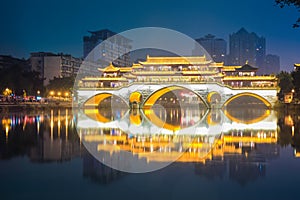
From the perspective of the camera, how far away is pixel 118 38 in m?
117

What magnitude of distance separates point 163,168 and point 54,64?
7508 centimetres

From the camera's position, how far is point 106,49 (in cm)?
10575

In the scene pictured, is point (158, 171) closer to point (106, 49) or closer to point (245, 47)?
point (106, 49)

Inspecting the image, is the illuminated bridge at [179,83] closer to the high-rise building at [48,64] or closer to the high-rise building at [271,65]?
the high-rise building at [48,64]

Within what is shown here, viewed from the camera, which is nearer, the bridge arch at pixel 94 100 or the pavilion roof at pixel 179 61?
the pavilion roof at pixel 179 61

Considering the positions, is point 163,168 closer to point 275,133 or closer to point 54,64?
point 275,133

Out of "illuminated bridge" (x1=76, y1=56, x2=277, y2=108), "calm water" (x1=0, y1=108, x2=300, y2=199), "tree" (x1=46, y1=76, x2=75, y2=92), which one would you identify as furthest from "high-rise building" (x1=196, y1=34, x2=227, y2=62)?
"calm water" (x1=0, y1=108, x2=300, y2=199)

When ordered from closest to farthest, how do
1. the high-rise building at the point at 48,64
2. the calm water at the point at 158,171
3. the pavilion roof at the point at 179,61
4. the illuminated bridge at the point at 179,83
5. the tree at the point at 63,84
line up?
1. the calm water at the point at 158,171
2. the illuminated bridge at the point at 179,83
3. the pavilion roof at the point at 179,61
4. the tree at the point at 63,84
5. the high-rise building at the point at 48,64

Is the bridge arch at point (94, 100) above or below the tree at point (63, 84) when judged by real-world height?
below

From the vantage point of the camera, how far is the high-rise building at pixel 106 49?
102500 mm

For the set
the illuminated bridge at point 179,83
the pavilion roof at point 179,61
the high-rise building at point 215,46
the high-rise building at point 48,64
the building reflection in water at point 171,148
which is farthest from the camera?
the high-rise building at point 215,46

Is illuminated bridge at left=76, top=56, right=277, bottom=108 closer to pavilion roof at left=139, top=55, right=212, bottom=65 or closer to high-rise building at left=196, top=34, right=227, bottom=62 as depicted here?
pavilion roof at left=139, top=55, right=212, bottom=65

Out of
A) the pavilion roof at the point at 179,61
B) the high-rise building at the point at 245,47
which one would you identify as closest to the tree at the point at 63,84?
the pavilion roof at the point at 179,61

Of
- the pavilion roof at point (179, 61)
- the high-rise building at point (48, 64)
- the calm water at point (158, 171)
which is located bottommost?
the calm water at point (158, 171)
